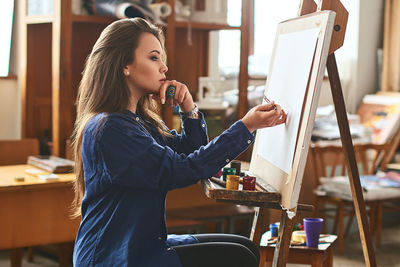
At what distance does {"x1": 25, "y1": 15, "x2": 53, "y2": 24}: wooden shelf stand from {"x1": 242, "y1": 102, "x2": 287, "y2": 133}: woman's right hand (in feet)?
6.86

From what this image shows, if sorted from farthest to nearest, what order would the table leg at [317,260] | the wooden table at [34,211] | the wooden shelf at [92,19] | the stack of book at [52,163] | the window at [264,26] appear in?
the window at [264,26], the wooden shelf at [92,19], the stack of book at [52,163], the wooden table at [34,211], the table leg at [317,260]

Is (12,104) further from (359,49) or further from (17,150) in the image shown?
(359,49)

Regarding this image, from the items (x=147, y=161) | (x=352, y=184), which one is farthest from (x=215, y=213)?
(x=147, y=161)

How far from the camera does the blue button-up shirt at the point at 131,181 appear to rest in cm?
180

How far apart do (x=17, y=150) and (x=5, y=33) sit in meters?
0.84

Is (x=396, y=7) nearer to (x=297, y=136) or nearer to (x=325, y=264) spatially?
(x=325, y=264)

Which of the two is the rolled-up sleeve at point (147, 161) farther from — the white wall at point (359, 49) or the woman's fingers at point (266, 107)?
the white wall at point (359, 49)

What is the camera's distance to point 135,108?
2031mm

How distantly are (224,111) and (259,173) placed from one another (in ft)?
6.12

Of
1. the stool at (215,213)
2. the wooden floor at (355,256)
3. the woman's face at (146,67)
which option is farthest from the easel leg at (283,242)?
the wooden floor at (355,256)

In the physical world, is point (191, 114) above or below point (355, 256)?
above

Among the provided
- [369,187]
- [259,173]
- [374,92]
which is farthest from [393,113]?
[259,173]

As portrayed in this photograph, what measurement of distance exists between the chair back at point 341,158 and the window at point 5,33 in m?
2.20

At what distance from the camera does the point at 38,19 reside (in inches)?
148
